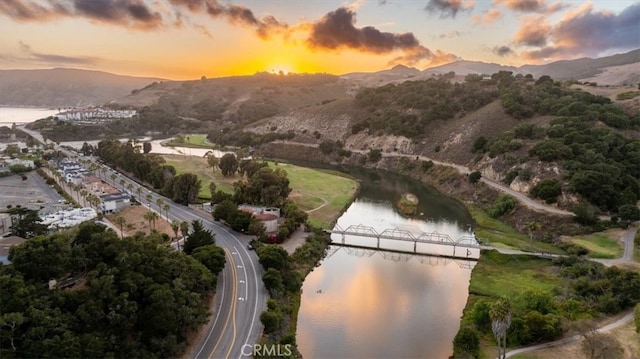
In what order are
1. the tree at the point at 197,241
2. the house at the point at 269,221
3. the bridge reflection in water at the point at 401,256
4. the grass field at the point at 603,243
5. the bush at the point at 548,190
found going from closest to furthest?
1. the tree at the point at 197,241
2. the grass field at the point at 603,243
3. the bridge reflection in water at the point at 401,256
4. the house at the point at 269,221
5. the bush at the point at 548,190

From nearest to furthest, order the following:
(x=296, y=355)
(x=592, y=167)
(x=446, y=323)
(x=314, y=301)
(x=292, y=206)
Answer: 1. (x=296, y=355)
2. (x=446, y=323)
3. (x=314, y=301)
4. (x=292, y=206)
5. (x=592, y=167)

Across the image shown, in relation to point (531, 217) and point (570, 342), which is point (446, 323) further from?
point (531, 217)

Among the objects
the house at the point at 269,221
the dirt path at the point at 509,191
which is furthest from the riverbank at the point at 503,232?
the house at the point at 269,221

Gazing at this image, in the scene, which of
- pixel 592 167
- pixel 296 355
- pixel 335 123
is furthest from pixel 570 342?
pixel 335 123

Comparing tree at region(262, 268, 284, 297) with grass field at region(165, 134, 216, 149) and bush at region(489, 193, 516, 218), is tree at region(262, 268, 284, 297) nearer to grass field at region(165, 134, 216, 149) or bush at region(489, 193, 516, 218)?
bush at region(489, 193, 516, 218)

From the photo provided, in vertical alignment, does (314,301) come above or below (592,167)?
below

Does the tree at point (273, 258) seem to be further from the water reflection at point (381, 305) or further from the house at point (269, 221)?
the house at point (269, 221)

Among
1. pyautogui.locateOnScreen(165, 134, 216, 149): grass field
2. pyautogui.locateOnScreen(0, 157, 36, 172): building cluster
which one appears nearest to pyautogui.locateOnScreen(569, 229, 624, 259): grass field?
pyautogui.locateOnScreen(0, 157, 36, 172): building cluster
